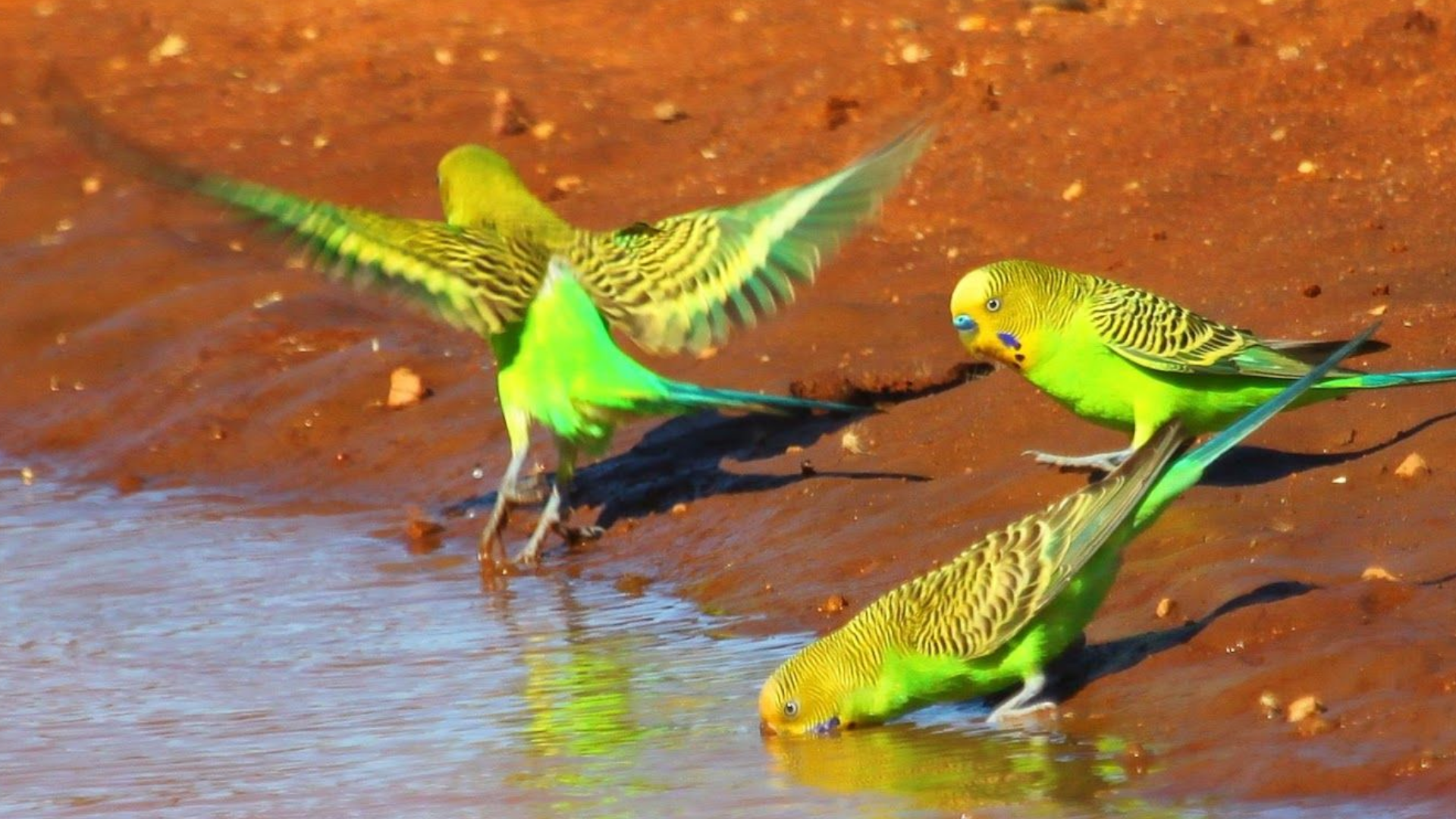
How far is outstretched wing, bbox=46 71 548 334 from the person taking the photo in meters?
7.73

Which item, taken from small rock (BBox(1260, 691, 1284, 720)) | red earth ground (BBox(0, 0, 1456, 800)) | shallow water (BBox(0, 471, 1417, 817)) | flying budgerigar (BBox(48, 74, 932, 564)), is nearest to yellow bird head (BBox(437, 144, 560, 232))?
flying budgerigar (BBox(48, 74, 932, 564))

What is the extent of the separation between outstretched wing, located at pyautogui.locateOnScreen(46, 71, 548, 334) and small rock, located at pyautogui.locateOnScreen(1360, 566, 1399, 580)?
313 centimetres

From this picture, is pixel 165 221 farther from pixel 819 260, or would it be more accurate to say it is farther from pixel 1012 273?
pixel 1012 273

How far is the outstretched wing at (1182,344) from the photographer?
6.97m

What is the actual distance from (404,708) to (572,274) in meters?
2.17

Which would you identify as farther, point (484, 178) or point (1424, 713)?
point (484, 178)

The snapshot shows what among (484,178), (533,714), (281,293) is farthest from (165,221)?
(533,714)

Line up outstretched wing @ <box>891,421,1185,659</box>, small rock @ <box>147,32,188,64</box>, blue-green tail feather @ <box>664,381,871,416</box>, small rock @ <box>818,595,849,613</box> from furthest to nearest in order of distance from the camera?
small rock @ <box>147,32,188,64</box>
blue-green tail feather @ <box>664,381,871,416</box>
small rock @ <box>818,595,849,613</box>
outstretched wing @ <box>891,421,1185,659</box>

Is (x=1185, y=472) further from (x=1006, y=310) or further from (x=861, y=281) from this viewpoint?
(x=861, y=281)

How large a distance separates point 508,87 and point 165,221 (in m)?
1.98

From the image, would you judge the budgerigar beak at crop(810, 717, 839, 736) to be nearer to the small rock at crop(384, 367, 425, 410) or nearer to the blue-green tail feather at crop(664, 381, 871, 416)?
the blue-green tail feather at crop(664, 381, 871, 416)

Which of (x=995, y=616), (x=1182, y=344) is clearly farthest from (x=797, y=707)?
(x=1182, y=344)

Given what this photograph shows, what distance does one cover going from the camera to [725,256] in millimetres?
8398

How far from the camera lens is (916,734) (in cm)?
584
